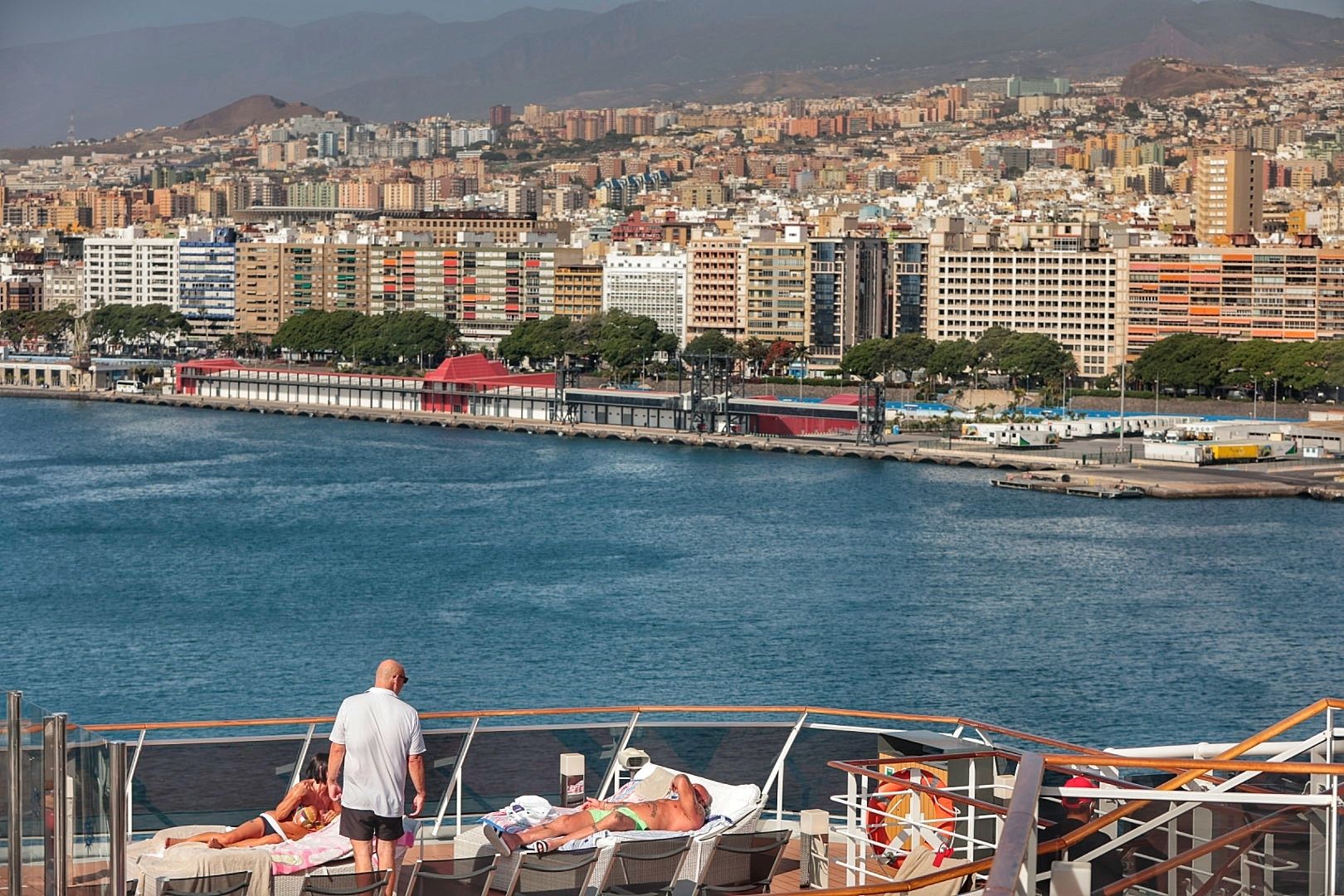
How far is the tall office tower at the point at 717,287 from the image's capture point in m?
38.6

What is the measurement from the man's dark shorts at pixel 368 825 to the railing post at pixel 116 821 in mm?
399

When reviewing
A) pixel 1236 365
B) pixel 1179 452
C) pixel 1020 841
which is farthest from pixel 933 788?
pixel 1236 365

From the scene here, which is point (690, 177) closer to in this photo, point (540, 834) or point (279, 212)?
point (279, 212)

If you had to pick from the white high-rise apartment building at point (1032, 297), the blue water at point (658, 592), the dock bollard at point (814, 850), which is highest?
the white high-rise apartment building at point (1032, 297)

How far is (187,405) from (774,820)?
30986 mm

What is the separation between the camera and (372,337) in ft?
128

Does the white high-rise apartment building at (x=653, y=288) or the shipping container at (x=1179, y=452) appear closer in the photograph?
the shipping container at (x=1179, y=452)

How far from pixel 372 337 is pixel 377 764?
3685 centimetres

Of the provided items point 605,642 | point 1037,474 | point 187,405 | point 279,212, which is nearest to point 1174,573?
point 605,642

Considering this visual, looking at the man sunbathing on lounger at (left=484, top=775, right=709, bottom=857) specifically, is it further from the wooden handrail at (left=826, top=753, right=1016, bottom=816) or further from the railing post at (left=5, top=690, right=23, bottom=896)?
the railing post at (left=5, top=690, right=23, bottom=896)

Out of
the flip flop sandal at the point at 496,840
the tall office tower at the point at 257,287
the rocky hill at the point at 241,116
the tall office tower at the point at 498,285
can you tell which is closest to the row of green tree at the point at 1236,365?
the tall office tower at the point at 498,285

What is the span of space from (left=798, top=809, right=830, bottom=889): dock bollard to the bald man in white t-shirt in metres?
0.47

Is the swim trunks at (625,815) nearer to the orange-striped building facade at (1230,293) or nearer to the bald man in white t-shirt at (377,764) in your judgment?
the bald man in white t-shirt at (377,764)

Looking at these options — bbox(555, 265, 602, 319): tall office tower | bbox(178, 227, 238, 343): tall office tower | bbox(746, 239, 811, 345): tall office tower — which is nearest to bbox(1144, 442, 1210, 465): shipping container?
bbox(746, 239, 811, 345): tall office tower
